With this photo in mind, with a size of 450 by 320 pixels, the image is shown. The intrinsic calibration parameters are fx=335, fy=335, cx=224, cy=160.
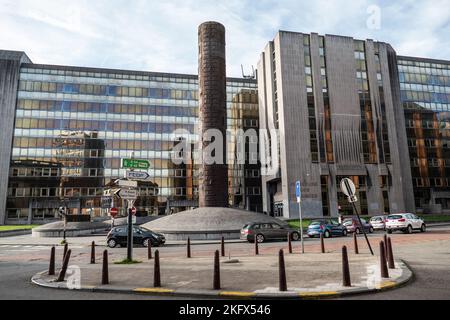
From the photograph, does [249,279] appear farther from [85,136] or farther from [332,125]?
[85,136]

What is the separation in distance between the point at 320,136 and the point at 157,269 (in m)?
50.9

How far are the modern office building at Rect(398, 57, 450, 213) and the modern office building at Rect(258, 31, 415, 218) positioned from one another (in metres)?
7.65

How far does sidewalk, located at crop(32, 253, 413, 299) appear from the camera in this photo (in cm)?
754

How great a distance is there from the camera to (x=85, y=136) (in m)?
63.1

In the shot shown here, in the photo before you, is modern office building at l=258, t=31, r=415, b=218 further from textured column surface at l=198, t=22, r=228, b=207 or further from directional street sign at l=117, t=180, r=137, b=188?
directional street sign at l=117, t=180, r=137, b=188

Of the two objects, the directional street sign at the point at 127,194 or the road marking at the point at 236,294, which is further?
the directional street sign at the point at 127,194

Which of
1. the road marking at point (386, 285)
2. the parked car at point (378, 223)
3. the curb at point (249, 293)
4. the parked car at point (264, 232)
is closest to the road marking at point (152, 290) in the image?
the curb at point (249, 293)

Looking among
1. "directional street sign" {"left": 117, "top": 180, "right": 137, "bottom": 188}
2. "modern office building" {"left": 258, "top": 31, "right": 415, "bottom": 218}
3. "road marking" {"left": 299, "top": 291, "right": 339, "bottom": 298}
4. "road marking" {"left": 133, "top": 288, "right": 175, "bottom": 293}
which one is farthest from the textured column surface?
"road marking" {"left": 299, "top": 291, "right": 339, "bottom": 298}

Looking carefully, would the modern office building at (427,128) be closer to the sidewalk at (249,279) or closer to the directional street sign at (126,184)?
the sidewalk at (249,279)

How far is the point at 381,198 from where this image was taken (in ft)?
183

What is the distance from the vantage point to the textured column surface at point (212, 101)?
33438mm

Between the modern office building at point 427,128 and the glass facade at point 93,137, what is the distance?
120ft
